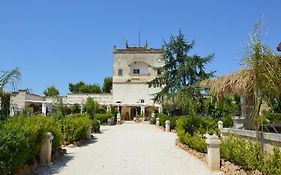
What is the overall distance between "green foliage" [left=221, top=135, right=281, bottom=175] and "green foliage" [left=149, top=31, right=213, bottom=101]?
24.3m

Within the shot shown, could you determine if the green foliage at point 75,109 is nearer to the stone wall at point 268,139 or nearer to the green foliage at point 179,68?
the green foliage at point 179,68

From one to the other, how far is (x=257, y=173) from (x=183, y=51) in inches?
1133

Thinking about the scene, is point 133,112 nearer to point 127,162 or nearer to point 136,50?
point 136,50

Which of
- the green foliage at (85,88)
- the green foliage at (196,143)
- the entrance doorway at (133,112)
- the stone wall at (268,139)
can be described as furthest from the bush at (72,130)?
the green foliage at (85,88)

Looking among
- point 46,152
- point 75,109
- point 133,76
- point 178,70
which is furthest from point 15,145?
point 133,76

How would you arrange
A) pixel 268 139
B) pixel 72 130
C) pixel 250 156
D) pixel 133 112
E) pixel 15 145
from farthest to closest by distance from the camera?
1. pixel 133 112
2. pixel 72 130
3. pixel 268 139
4. pixel 250 156
5. pixel 15 145

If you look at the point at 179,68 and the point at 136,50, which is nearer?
the point at 179,68

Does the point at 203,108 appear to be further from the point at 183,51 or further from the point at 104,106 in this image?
the point at 104,106

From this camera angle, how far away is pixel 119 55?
53719 mm

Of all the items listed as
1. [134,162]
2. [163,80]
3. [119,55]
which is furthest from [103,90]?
[134,162]

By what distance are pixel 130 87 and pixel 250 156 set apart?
43.5 m

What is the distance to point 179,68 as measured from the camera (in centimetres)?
3491

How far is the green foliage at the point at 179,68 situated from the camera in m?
34.8

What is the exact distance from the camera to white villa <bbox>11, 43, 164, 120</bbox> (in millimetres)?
49531
